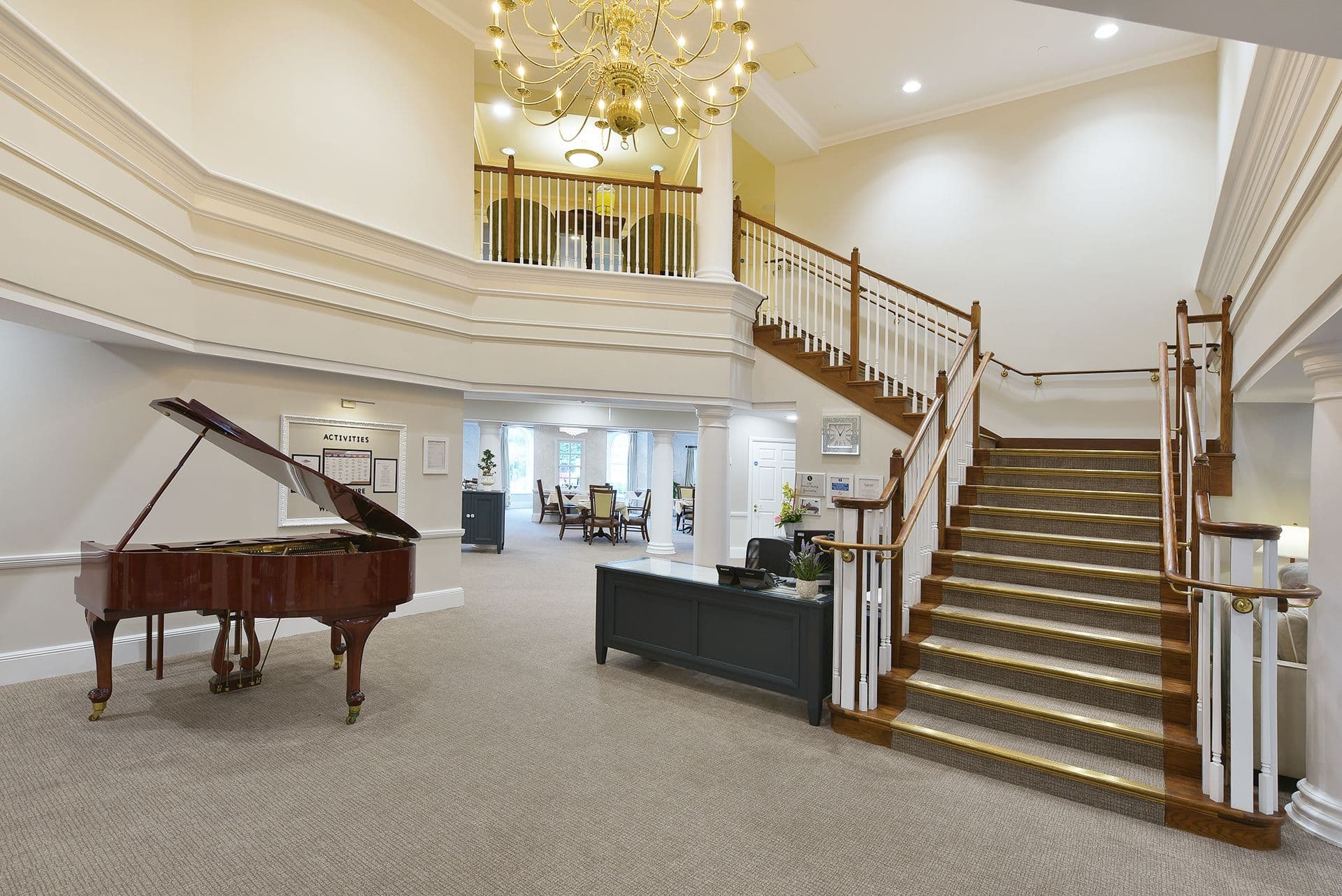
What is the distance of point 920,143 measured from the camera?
28.1 feet

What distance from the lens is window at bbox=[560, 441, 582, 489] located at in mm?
19281

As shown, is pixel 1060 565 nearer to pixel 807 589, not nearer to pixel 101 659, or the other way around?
pixel 807 589

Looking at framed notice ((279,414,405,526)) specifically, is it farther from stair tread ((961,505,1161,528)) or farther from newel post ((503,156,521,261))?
stair tread ((961,505,1161,528))

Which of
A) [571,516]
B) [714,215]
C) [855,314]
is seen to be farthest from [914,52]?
[571,516]

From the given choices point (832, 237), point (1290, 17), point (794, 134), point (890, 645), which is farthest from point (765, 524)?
point (1290, 17)

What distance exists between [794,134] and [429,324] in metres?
5.49

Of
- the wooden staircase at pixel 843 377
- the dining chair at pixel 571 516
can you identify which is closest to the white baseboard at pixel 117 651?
the wooden staircase at pixel 843 377

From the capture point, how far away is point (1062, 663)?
3836mm

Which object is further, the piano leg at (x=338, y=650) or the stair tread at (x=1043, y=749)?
the piano leg at (x=338, y=650)

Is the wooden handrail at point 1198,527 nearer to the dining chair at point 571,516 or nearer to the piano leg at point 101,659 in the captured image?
the piano leg at point 101,659

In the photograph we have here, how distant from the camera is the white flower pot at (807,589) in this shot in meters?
4.12

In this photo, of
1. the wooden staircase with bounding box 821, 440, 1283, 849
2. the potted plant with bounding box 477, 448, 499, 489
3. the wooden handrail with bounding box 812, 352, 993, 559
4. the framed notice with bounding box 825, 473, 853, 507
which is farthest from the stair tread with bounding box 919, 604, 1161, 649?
the potted plant with bounding box 477, 448, 499, 489

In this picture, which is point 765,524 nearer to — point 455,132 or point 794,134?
point 794,134

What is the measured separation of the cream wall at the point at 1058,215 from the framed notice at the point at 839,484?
1.86 metres
